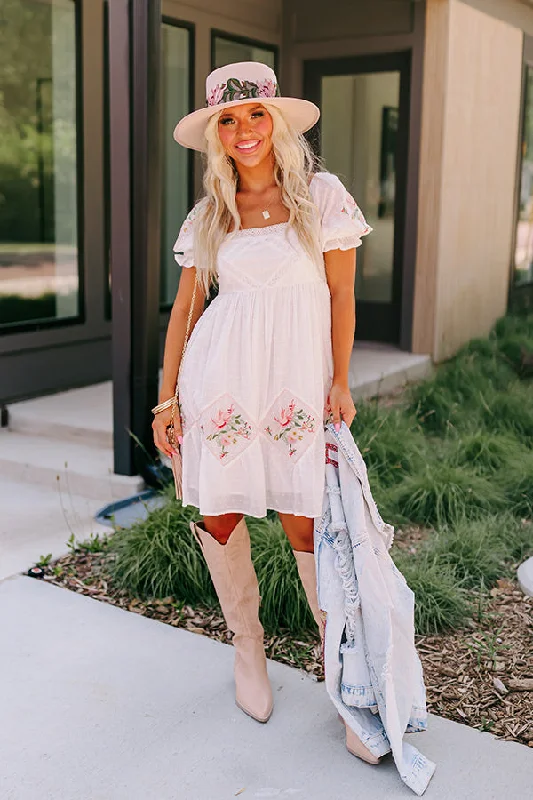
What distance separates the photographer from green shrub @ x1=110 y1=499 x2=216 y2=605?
3352 mm

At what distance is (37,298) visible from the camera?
19.2 feet

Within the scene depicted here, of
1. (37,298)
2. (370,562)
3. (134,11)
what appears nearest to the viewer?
(370,562)

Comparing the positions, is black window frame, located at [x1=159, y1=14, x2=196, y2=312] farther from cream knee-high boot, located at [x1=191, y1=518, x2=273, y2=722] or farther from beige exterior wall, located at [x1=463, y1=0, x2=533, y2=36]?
cream knee-high boot, located at [x1=191, y1=518, x2=273, y2=722]

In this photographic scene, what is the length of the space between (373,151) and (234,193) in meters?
5.78

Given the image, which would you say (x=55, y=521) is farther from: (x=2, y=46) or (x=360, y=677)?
(x=2, y=46)

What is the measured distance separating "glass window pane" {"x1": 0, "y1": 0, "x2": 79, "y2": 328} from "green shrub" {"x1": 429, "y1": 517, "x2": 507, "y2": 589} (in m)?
3.09

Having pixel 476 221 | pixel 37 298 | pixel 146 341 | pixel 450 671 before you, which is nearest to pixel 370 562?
pixel 450 671

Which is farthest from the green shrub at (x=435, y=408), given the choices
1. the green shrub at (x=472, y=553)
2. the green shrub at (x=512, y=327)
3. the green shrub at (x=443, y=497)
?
the green shrub at (x=512, y=327)

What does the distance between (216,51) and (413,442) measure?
3.72m

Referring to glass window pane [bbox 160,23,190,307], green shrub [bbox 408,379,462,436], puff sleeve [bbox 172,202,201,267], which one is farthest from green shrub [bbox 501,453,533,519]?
glass window pane [bbox 160,23,190,307]

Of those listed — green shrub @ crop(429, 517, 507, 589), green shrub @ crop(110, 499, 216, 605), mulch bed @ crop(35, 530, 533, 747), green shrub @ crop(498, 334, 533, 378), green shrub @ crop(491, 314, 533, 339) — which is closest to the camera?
mulch bed @ crop(35, 530, 533, 747)

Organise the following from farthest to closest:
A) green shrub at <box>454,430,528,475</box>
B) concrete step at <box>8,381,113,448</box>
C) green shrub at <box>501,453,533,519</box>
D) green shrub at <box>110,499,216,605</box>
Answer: concrete step at <box>8,381,113,448</box>, green shrub at <box>454,430,528,475</box>, green shrub at <box>501,453,533,519</box>, green shrub at <box>110,499,216,605</box>

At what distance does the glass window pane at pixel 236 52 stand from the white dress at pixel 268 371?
4.98 metres

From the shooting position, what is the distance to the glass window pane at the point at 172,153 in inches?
263
